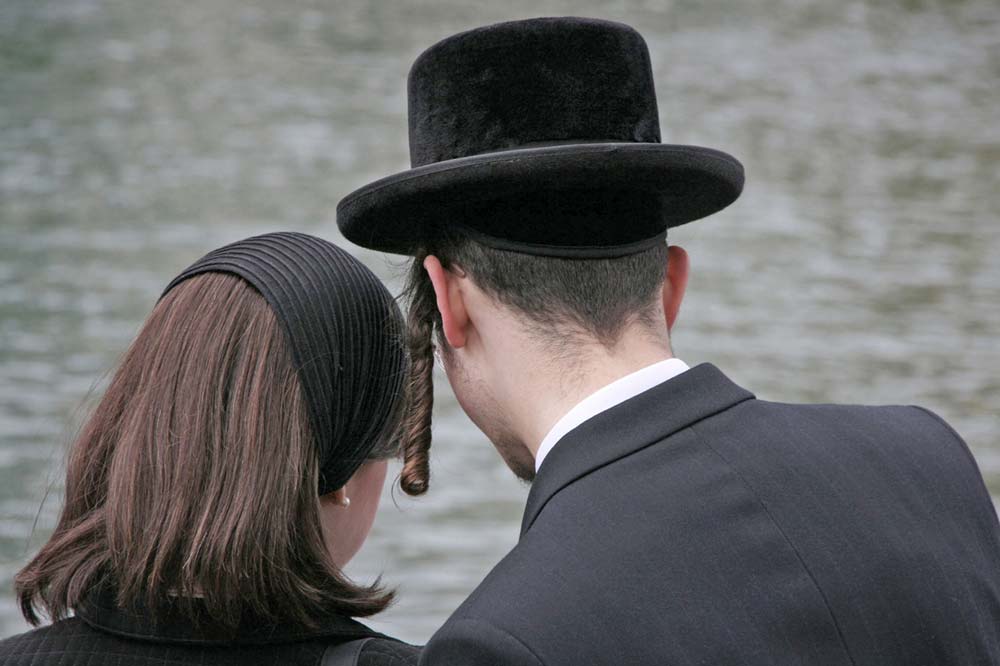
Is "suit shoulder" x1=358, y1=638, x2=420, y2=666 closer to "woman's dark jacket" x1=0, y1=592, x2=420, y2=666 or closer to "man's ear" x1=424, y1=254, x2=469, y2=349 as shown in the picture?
"woman's dark jacket" x1=0, y1=592, x2=420, y2=666

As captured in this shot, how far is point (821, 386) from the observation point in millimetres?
10469

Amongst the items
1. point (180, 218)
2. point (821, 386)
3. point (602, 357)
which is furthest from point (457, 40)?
point (180, 218)

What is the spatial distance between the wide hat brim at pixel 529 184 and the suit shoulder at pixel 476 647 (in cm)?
56

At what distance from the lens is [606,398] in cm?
196

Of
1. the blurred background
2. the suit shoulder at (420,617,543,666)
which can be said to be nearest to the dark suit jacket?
the suit shoulder at (420,617,543,666)

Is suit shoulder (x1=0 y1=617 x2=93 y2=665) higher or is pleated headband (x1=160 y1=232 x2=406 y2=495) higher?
pleated headband (x1=160 y1=232 x2=406 y2=495)

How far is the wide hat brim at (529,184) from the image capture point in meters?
1.96

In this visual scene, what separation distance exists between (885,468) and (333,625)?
76cm

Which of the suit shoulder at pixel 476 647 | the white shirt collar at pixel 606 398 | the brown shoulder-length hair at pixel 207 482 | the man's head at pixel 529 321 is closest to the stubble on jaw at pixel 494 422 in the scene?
the man's head at pixel 529 321

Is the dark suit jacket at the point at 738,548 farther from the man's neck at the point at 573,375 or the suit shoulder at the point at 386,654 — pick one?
the suit shoulder at the point at 386,654

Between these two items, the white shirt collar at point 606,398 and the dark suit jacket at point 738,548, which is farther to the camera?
the white shirt collar at point 606,398

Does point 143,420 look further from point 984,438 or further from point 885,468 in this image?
point 984,438

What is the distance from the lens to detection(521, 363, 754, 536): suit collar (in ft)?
6.18

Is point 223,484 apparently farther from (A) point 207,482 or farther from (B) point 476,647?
(B) point 476,647
